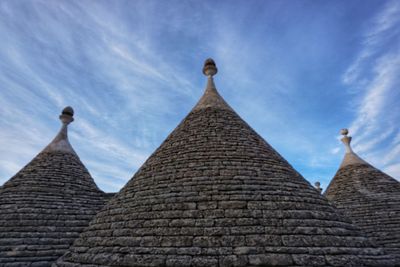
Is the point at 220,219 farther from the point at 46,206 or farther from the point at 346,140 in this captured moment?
the point at 346,140

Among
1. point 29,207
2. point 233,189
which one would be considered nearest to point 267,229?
point 233,189

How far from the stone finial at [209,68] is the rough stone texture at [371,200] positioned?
6.17 metres

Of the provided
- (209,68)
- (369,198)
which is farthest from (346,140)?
(209,68)

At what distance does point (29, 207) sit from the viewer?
20.2 feet

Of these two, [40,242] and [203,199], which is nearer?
[203,199]

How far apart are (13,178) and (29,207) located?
1.75m

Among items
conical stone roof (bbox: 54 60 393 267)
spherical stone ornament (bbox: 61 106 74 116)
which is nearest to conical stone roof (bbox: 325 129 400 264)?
conical stone roof (bbox: 54 60 393 267)

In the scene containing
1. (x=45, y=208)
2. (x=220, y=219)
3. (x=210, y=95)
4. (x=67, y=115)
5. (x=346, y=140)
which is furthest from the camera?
(x=346, y=140)

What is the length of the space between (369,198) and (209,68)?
691 cm

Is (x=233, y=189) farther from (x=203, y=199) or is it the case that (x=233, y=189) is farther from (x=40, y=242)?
(x=40, y=242)

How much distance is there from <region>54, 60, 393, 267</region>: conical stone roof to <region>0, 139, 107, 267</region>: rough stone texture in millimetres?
1782

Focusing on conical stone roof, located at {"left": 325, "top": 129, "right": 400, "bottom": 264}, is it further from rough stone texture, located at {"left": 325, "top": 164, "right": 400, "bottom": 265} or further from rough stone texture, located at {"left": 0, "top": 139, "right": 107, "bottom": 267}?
rough stone texture, located at {"left": 0, "top": 139, "right": 107, "bottom": 267}

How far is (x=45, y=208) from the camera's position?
6250 mm

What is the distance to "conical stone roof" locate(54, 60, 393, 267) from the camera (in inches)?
124
